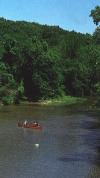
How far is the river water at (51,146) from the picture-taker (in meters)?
47.7

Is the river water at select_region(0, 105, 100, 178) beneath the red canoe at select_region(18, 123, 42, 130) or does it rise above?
beneath

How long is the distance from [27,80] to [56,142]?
63.6m

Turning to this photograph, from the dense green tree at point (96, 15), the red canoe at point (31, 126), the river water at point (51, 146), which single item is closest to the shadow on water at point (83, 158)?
the river water at point (51, 146)

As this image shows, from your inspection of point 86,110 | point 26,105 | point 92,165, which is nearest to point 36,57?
point 26,105

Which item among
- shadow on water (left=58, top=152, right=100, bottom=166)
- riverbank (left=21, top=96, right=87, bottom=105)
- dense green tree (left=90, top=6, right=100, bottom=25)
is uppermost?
dense green tree (left=90, top=6, right=100, bottom=25)

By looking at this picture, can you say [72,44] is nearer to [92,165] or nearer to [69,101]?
[69,101]

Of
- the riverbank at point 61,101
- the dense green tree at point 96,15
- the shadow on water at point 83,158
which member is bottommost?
the shadow on water at point 83,158

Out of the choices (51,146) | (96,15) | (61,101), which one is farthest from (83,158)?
(61,101)

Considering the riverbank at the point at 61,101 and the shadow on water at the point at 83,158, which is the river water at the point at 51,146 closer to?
the shadow on water at the point at 83,158

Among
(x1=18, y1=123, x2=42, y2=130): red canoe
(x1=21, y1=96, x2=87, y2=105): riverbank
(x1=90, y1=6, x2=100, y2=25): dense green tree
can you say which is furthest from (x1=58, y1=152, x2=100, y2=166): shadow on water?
(x1=21, y1=96, x2=87, y2=105): riverbank

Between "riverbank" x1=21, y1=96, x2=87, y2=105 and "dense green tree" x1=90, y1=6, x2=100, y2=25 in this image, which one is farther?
"riverbank" x1=21, y1=96, x2=87, y2=105

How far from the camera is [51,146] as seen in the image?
197 feet

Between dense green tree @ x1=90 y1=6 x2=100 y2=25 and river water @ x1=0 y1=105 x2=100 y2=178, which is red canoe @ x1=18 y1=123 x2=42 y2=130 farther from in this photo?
dense green tree @ x1=90 y1=6 x2=100 y2=25

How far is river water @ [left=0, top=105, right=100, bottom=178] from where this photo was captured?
47.7 metres
